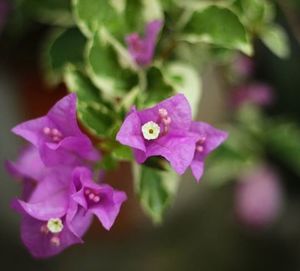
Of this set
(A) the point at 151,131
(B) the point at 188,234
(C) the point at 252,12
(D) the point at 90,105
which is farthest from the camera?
(B) the point at 188,234

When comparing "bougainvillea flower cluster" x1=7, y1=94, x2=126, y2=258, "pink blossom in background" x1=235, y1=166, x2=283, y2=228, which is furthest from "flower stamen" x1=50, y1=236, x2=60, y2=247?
"pink blossom in background" x1=235, y1=166, x2=283, y2=228

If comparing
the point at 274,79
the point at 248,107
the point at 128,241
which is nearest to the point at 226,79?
the point at 248,107

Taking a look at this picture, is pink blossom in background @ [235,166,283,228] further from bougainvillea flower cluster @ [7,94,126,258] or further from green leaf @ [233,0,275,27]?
bougainvillea flower cluster @ [7,94,126,258]

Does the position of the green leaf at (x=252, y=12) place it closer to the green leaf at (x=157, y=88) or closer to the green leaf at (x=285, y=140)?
the green leaf at (x=157, y=88)

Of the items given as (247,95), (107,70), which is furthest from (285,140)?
(107,70)

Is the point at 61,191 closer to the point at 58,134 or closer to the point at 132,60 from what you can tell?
the point at 58,134

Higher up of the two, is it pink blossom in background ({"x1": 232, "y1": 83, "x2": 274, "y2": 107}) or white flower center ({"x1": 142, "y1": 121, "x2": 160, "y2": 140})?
white flower center ({"x1": 142, "y1": 121, "x2": 160, "y2": 140})

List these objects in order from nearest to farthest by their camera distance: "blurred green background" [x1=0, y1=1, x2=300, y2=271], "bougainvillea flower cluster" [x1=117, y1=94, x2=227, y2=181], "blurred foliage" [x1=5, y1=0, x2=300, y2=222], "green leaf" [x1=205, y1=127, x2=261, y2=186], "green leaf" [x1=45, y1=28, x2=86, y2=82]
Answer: "bougainvillea flower cluster" [x1=117, y1=94, x2=227, y2=181], "blurred foliage" [x1=5, y1=0, x2=300, y2=222], "green leaf" [x1=45, y1=28, x2=86, y2=82], "green leaf" [x1=205, y1=127, x2=261, y2=186], "blurred green background" [x1=0, y1=1, x2=300, y2=271]
